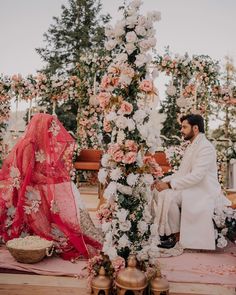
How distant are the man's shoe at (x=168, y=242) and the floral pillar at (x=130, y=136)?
1.34m

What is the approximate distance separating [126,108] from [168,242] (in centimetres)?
209

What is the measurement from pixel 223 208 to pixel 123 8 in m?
2.60

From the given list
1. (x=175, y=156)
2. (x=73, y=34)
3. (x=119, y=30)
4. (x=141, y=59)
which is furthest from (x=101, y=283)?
(x=73, y=34)

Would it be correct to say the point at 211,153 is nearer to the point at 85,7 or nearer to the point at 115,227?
the point at 115,227

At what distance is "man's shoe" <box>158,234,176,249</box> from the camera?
4668 mm

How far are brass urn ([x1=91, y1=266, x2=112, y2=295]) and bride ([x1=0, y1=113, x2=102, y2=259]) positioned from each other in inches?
50.8

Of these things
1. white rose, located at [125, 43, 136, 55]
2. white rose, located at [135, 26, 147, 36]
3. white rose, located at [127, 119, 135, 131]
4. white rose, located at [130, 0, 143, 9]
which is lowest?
white rose, located at [127, 119, 135, 131]

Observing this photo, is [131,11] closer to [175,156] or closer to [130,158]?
[130,158]

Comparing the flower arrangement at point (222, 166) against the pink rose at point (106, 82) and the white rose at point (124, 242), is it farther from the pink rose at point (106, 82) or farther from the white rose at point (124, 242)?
the pink rose at point (106, 82)

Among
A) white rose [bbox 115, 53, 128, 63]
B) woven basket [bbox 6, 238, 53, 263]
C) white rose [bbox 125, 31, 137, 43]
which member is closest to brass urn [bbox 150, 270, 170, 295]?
woven basket [bbox 6, 238, 53, 263]

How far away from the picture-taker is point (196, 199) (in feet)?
15.6

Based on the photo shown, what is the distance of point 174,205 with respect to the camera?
4777 mm

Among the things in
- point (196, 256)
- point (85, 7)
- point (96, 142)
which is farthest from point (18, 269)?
point (85, 7)

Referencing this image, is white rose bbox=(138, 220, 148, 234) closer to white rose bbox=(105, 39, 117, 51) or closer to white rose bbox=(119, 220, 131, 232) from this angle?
white rose bbox=(119, 220, 131, 232)
